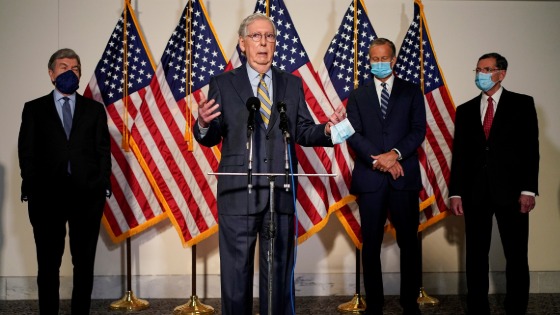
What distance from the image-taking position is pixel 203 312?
4.75 meters

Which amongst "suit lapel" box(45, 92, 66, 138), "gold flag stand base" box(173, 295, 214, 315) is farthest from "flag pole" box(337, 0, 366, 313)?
"suit lapel" box(45, 92, 66, 138)

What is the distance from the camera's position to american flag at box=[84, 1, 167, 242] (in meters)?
4.87

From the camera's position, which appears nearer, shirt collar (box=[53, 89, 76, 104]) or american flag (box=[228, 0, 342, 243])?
shirt collar (box=[53, 89, 76, 104])

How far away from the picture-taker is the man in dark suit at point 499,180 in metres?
4.17

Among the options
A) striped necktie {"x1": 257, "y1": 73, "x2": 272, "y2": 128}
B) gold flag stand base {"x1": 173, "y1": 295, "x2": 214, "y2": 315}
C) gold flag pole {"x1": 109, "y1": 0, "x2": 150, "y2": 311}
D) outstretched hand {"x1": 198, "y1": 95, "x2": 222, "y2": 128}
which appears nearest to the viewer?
outstretched hand {"x1": 198, "y1": 95, "x2": 222, "y2": 128}

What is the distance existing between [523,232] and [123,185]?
293 centimetres

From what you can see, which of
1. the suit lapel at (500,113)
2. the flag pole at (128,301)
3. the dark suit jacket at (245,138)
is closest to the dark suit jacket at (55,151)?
the flag pole at (128,301)

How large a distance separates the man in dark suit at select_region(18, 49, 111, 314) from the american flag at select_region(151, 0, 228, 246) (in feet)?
2.33

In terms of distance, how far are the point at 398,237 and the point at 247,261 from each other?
4.96ft

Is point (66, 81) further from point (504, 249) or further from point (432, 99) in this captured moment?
point (504, 249)

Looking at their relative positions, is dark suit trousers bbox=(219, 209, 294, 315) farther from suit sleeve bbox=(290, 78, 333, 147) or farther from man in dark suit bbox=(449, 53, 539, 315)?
man in dark suit bbox=(449, 53, 539, 315)

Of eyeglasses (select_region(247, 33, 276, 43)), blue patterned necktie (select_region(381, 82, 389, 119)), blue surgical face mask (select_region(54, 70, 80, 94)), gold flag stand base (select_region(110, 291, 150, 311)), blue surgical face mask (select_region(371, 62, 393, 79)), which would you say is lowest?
gold flag stand base (select_region(110, 291, 150, 311))

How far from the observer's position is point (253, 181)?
314cm

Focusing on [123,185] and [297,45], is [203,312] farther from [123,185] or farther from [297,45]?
[297,45]
